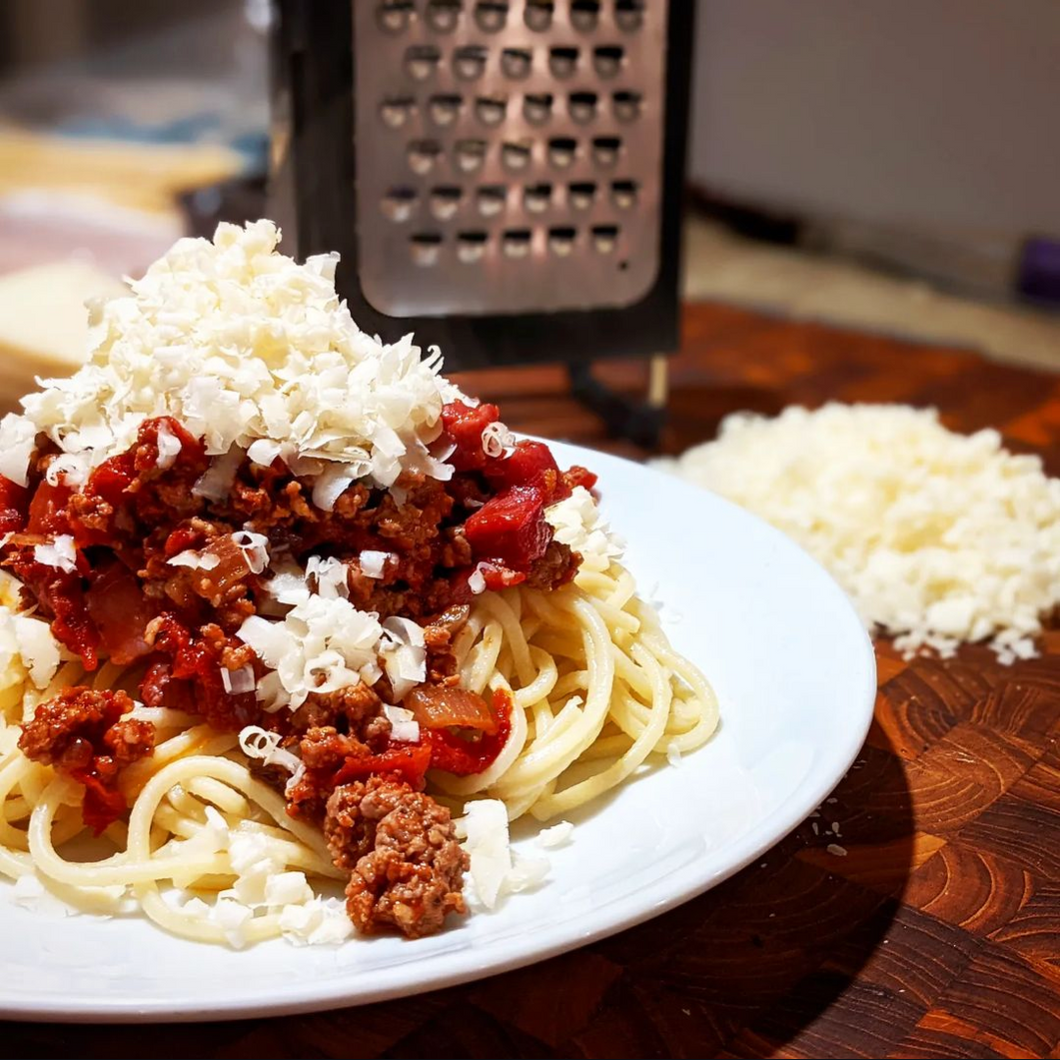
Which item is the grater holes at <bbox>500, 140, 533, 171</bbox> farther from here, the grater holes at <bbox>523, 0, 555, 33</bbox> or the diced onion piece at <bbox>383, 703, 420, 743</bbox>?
the diced onion piece at <bbox>383, 703, 420, 743</bbox>

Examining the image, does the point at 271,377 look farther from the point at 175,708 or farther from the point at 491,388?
the point at 491,388

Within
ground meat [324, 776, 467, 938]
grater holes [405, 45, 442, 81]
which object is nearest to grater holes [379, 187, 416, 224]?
grater holes [405, 45, 442, 81]

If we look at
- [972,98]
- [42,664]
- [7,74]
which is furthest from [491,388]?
[7,74]

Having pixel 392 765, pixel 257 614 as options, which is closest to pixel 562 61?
pixel 257 614

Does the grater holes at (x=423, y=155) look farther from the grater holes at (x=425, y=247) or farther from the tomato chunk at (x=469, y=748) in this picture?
the tomato chunk at (x=469, y=748)

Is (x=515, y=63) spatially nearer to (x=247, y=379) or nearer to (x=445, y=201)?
(x=445, y=201)

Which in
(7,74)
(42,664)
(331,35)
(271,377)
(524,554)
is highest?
(331,35)
